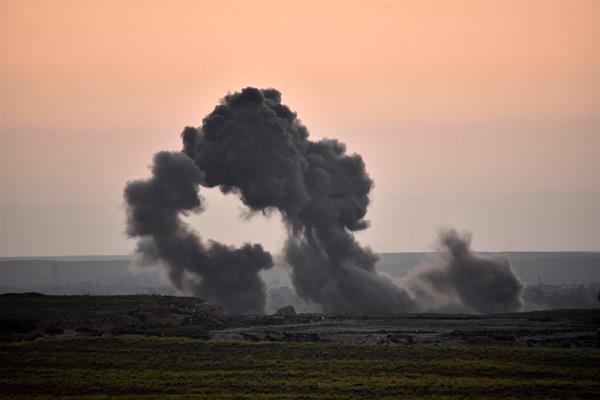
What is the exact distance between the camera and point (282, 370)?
95938 mm

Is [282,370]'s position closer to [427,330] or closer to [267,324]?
[427,330]

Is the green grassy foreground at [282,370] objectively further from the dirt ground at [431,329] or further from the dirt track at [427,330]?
the dirt ground at [431,329]

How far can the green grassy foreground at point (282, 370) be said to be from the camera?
8781 cm

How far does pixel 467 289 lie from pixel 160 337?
70.8 m

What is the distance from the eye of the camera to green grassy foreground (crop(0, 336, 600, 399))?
8781 cm

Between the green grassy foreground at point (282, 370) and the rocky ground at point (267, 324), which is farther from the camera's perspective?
the rocky ground at point (267, 324)

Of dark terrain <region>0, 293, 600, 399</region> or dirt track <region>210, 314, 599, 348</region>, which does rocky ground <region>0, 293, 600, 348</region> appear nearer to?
dirt track <region>210, 314, 599, 348</region>

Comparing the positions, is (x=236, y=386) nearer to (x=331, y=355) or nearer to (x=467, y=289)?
(x=331, y=355)

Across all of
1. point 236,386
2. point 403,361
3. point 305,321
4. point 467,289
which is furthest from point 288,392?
point 467,289

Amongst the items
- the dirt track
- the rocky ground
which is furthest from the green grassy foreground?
the rocky ground

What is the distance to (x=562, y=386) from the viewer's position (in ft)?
288

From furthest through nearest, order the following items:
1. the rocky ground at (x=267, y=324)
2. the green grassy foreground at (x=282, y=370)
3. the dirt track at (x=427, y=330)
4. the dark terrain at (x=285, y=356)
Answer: the rocky ground at (x=267, y=324), the dirt track at (x=427, y=330), the dark terrain at (x=285, y=356), the green grassy foreground at (x=282, y=370)

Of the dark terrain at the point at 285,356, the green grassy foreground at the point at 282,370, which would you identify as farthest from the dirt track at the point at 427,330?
the green grassy foreground at the point at 282,370

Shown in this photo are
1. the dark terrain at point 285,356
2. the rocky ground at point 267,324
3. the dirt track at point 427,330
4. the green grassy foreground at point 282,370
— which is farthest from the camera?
the rocky ground at point 267,324
